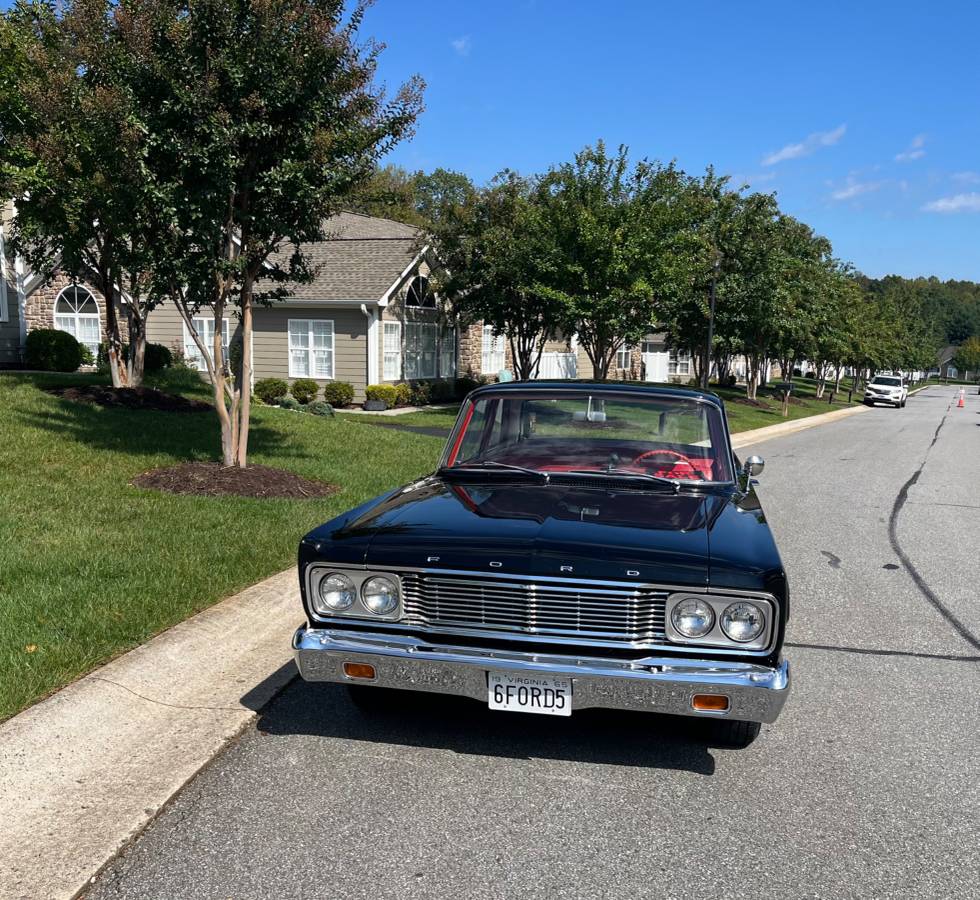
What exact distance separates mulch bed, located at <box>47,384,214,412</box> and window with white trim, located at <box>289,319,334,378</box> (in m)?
10.4

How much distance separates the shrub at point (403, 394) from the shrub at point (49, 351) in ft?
26.5

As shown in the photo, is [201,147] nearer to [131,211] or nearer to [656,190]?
[131,211]

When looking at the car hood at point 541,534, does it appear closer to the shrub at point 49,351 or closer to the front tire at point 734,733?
the front tire at point 734,733

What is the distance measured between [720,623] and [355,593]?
5.02 ft

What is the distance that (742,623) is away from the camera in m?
3.63

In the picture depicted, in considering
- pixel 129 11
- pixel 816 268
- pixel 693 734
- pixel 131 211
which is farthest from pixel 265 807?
pixel 816 268

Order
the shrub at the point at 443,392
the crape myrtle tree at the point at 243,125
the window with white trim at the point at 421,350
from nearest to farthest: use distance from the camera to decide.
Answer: the crape myrtle tree at the point at 243,125 → the window with white trim at the point at 421,350 → the shrub at the point at 443,392

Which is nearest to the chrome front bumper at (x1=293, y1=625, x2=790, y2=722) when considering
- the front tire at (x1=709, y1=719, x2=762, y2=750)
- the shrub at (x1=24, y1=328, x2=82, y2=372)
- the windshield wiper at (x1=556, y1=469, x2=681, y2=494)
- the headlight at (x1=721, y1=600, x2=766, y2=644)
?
the headlight at (x1=721, y1=600, x2=766, y2=644)

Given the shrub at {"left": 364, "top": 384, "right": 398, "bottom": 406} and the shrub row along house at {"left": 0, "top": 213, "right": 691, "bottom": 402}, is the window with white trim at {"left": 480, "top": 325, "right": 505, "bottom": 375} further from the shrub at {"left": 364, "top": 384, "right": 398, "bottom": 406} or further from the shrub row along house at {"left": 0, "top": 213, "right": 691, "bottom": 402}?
the shrub at {"left": 364, "top": 384, "right": 398, "bottom": 406}

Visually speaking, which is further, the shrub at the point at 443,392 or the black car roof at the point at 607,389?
the shrub at the point at 443,392

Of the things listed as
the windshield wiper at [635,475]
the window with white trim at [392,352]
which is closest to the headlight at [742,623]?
the windshield wiper at [635,475]

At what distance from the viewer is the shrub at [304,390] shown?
2433 centimetres

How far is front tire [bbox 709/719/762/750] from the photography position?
404cm

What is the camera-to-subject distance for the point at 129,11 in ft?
28.6
